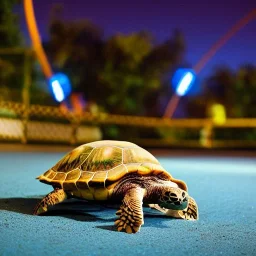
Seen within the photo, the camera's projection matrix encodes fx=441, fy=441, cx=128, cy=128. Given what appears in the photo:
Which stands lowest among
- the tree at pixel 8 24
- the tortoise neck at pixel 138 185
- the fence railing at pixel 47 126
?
the tortoise neck at pixel 138 185

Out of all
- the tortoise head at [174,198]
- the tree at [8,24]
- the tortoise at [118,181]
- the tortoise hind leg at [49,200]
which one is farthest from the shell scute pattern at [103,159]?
the tree at [8,24]

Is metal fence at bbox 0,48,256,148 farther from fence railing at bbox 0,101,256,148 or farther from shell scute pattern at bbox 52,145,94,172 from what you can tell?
shell scute pattern at bbox 52,145,94,172

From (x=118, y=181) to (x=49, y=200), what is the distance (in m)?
0.61

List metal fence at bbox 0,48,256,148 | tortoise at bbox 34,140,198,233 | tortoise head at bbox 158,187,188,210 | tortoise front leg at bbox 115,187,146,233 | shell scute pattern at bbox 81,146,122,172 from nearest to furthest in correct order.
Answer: tortoise front leg at bbox 115,187,146,233
tortoise head at bbox 158,187,188,210
tortoise at bbox 34,140,198,233
shell scute pattern at bbox 81,146,122,172
metal fence at bbox 0,48,256,148

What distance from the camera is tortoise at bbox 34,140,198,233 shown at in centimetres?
343

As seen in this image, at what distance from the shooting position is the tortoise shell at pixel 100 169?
3.64 metres

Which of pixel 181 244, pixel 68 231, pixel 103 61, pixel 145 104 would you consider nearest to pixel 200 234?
pixel 181 244

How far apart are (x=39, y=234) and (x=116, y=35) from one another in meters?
34.8

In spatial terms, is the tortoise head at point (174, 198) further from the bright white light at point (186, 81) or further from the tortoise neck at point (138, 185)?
the bright white light at point (186, 81)

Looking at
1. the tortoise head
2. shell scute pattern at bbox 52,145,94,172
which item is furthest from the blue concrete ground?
shell scute pattern at bbox 52,145,94,172

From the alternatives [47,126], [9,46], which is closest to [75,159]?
[47,126]

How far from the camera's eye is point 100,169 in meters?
3.71

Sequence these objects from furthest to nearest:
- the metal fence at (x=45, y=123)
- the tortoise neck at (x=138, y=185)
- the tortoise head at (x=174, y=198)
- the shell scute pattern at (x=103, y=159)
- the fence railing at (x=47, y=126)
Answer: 1. the metal fence at (x=45, y=123)
2. the fence railing at (x=47, y=126)
3. the shell scute pattern at (x=103, y=159)
4. the tortoise neck at (x=138, y=185)
5. the tortoise head at (x=174, y=198)

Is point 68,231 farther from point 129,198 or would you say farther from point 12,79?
point 12,79
